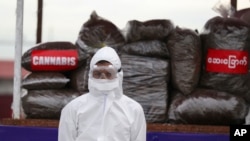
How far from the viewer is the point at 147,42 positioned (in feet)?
14.9

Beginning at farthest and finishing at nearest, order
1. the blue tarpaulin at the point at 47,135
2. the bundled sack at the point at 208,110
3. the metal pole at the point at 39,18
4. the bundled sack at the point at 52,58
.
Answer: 1. the metal pole at the point at 39,18
2. the bundled sack at the point at 52,58
3. the bundled sack at the point at 208,110
4. the blue tarpaulin at the point at 47,135

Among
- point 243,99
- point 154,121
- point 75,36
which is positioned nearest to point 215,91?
point 243,99

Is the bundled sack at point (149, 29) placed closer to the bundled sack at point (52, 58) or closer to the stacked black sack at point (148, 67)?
the stacked black sack at point (148, 67)

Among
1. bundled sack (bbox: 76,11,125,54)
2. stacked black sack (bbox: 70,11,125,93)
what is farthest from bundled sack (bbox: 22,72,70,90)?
bundled sack (bbox: 76,11,125,54)

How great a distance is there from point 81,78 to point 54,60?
A: 26cm

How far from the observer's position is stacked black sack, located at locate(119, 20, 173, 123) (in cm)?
448

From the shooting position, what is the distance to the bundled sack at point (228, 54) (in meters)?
4.50

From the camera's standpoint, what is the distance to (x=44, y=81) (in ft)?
14.8

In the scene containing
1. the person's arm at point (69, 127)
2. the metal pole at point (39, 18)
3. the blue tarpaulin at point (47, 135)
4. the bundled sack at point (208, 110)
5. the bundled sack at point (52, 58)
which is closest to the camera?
the person's arm at point (69, 127)

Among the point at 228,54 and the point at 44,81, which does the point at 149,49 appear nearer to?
the point at 228,54

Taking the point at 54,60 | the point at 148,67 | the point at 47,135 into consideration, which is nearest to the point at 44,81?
the point at 54,60

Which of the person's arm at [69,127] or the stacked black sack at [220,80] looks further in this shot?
the stacked black sack at [220,80]

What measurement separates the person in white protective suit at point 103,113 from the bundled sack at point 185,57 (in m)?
1.21

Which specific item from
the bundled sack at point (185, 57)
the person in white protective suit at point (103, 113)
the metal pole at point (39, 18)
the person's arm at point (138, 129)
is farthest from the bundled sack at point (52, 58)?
the person's arm at point (138, 129)
